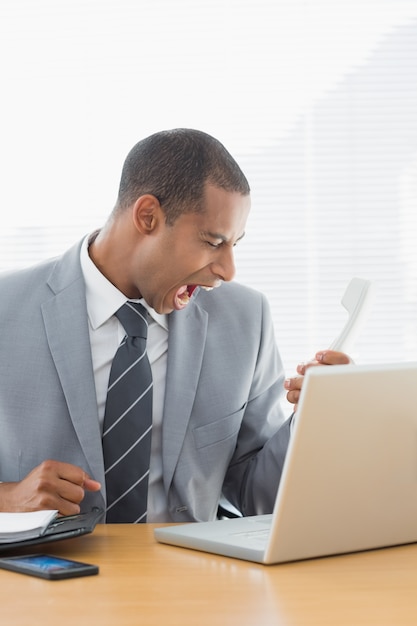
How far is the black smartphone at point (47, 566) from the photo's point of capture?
1.11 metres

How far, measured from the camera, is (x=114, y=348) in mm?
1946

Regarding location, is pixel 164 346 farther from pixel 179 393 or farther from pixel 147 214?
pixel 147 214

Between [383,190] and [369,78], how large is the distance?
39 cm

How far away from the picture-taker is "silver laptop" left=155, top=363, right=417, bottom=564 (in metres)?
1.08

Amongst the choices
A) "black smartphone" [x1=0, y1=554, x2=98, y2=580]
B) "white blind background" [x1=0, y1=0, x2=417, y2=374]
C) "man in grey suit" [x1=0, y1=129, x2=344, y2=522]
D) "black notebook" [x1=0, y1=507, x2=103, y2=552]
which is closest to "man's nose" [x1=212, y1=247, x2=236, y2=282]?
"man in grey suit" [x1=0, y1=129, x2=344, y2=522]

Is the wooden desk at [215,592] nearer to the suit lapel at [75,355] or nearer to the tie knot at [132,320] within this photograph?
the suit lapel at [75,355]

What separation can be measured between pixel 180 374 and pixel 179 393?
4 centimetres

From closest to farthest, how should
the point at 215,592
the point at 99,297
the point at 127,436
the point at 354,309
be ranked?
1. the point at 215,592
2. the point at 354,309
3. the point at 127,436
4. the point at 99,297

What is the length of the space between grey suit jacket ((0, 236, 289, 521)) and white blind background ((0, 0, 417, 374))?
3.37 feet

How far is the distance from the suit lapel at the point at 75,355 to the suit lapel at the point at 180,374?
0.52 feet

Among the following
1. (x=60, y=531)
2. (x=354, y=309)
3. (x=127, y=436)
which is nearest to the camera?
(x=60, y=531)

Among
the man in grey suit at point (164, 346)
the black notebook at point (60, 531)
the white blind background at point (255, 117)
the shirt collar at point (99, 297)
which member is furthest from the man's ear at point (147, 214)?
the white blind background at point (255, 117)

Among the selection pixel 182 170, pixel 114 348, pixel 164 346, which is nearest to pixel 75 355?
pixel 114 348

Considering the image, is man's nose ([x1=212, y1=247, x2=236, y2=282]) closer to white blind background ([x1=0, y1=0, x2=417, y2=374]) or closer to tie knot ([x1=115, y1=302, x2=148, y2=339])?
tie knot ([x1=115, y1=302, x2=148, y2=339])
